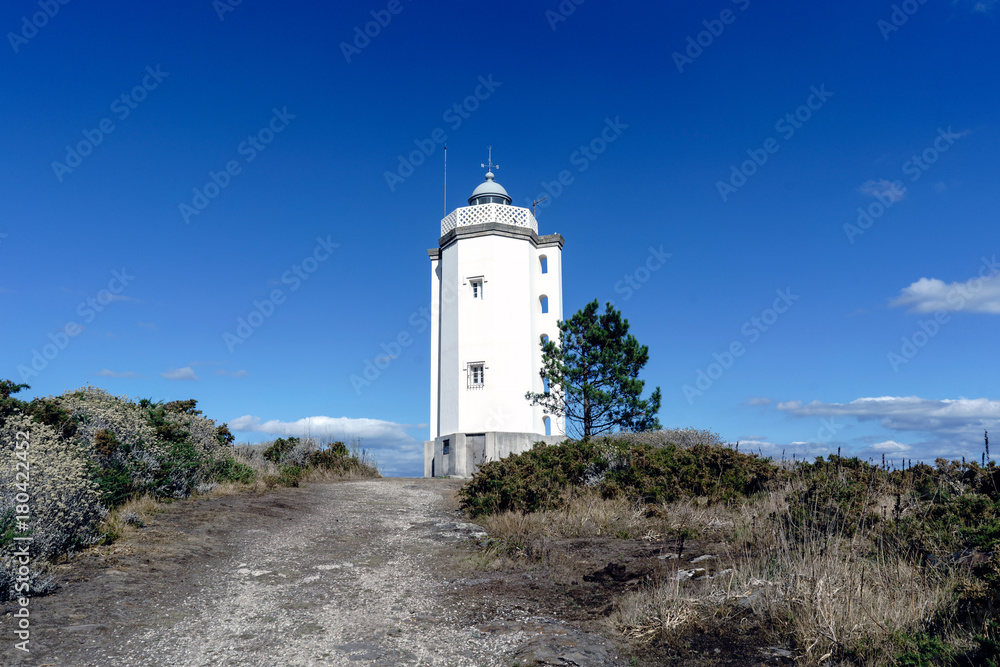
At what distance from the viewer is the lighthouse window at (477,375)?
26391 millimetres

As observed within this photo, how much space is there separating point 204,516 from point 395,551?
374cm

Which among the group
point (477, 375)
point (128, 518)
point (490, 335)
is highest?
point (490, 335)

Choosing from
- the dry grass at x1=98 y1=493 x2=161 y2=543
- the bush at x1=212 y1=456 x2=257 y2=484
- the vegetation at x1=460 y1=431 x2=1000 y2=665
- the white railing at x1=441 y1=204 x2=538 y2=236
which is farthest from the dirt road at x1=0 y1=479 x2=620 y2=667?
the white railing at x1=441 y1=204 x2=538 y2=236

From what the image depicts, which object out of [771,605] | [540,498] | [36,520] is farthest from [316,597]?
[540,498]

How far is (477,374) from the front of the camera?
87.3 ft

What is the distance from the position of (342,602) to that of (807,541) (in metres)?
4.97

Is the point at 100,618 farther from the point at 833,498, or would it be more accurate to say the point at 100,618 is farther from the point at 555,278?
the point at 555,278

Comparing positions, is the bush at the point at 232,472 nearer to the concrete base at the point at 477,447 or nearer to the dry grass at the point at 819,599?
the concrete base at the point at 477,447

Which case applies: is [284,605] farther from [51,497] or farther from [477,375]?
[477,375]

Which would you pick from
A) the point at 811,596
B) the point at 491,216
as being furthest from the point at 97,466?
the point at 491,216

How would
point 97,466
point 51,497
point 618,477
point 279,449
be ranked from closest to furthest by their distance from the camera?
point 51,497
point 97,466
point 618,477
point 279,449

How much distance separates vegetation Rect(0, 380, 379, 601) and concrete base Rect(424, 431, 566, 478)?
8959mm

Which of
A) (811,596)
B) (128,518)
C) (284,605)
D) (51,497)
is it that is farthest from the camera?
(128,518)

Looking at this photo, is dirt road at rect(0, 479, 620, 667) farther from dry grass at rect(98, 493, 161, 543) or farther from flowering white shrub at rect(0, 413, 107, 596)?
flowering white shrub at rect(0, 413, 107, 596)
